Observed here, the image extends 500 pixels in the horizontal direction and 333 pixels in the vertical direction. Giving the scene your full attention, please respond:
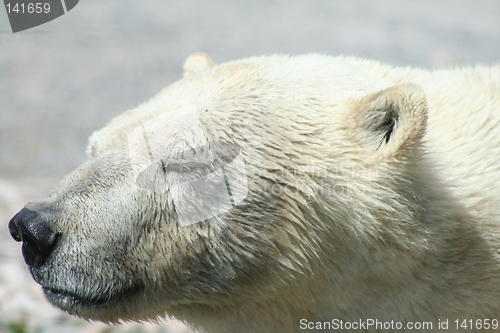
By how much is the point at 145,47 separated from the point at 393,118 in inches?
349

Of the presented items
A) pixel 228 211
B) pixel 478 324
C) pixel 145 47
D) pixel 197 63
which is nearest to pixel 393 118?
pixel 228 211

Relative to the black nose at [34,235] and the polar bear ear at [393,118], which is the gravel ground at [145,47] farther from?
the polar bear ear at [393,118]

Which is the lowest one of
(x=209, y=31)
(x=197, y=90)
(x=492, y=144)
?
(x=209, y=31)

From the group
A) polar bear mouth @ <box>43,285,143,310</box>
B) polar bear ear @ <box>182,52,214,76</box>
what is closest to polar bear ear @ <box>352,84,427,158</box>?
polar bear ear @ <box>182,52,214,76</box>

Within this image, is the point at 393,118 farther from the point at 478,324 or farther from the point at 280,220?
the point at 478,324

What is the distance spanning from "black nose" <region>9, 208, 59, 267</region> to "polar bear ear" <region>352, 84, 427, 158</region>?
4.25 feet

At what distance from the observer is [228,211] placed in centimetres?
235

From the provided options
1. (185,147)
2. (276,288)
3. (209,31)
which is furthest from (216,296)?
(209,31)

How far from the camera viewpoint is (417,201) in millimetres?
2379

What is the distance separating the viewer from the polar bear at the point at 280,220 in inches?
91.2

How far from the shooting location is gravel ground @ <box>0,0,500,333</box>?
7734mm

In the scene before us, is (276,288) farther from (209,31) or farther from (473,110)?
(209,31)

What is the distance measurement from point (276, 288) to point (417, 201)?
2.21 feet

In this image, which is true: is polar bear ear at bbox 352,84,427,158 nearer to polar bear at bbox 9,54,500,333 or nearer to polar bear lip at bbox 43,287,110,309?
polar bear at bbox 9,54,500,333
